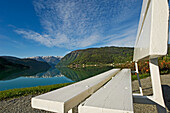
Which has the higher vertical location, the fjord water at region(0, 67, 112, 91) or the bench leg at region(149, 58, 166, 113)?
the bench leg at region(149, 58, 166, 113)

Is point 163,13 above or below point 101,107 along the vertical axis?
above

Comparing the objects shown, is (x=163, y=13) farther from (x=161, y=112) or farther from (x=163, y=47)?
(x=161, y=112)

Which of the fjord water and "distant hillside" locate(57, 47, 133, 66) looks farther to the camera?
"distant hillside" locate(57, 47, 133, 66)

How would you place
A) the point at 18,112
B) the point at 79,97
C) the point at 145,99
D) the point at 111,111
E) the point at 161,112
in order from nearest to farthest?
1. the point at 111,111
2. the point at 79,97
3. the point at 161,112
4. the point at 145,99
5. the point at 18,112

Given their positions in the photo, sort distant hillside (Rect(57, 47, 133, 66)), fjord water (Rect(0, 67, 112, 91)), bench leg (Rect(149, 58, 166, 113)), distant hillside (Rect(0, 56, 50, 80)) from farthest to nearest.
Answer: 1. distant hillside (Rect(57, 47, 133, 66))
2. distant hillside (Rect(0, 56, 50, 80))
3. fjord water (Rect(0, 67, 112, 91))
4. bench leg (Rect(149, 58, 166, 113))

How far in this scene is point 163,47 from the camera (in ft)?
1.42

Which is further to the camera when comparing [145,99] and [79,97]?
[145,99]

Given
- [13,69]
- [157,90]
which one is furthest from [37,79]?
[13,69]

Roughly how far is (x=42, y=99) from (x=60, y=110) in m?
0.14

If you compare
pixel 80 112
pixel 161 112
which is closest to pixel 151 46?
pixel 80 112

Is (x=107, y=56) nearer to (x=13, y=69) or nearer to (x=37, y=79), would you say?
(x=13, y=69)

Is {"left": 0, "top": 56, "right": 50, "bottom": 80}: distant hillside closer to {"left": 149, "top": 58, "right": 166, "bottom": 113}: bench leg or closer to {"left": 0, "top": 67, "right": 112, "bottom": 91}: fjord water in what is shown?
{"left": 0, "top": 67, "right": 112, "bottom": 91}: fjord water

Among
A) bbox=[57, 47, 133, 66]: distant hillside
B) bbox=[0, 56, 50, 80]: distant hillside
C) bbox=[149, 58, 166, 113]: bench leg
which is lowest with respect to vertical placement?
bbox=[0, 56, 50, 80]: distant hillside

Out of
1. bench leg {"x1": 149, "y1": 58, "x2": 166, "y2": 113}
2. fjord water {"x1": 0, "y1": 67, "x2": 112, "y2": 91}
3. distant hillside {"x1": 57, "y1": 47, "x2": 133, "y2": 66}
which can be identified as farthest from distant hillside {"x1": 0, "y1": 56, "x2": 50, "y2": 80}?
distant hillside {"x1": 57, "y1": 47, "x2": 133, "y2": 66}
